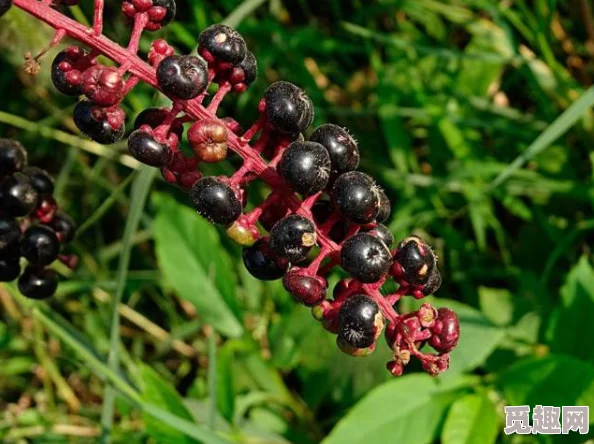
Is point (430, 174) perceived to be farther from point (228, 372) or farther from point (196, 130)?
point (196, 130)

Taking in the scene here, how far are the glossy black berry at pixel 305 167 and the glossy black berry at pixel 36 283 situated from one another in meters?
1.16

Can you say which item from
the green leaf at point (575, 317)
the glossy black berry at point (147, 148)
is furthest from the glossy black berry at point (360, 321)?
the green leaf at point (575, 317)

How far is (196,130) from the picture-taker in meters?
1.90

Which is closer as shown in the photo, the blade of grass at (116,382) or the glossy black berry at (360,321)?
the glossy black berry at (360,321)

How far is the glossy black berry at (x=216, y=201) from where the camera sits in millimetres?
1919

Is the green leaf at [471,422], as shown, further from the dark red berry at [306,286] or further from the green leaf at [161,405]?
the dark red berry at [306,286]

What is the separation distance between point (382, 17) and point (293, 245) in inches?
129

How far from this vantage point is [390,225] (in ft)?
13.8

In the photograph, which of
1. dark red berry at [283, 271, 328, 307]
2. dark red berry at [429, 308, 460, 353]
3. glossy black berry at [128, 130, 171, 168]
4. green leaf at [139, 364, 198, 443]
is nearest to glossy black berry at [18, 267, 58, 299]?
green leaf at [139, 364, 198, 443]

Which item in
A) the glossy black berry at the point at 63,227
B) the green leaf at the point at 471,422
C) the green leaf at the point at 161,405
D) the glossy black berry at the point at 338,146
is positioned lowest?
the green leaf at the point at 161,405

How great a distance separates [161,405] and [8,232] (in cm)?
105

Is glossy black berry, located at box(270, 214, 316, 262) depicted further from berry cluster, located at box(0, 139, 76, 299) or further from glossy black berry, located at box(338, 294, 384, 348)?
berry cluster, located at box(0, 139, 76, 299)

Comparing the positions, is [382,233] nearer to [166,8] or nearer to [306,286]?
[306,286]

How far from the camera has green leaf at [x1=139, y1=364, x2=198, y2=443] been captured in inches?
126
